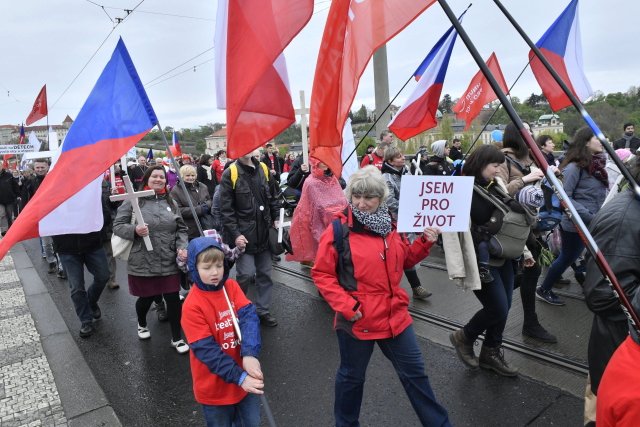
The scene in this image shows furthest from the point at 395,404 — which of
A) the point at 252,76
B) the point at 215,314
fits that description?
the point at 252,76

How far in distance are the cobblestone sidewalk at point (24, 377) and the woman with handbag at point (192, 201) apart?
6.80 feet

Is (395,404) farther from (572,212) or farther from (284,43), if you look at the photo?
(284,43)

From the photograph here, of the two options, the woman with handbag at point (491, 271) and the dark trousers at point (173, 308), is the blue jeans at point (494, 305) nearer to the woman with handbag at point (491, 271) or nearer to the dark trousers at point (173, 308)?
the woman with handbag at point (491, 271)

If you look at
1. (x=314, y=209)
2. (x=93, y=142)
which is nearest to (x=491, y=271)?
(x=314, y=209)

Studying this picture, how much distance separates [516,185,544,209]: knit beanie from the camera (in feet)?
11.7

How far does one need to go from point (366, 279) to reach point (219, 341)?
0.91 metres

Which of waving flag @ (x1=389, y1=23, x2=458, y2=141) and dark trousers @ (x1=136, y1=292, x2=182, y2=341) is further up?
waving flag @ (x1=389, y1=23, x2=458, y2=141)

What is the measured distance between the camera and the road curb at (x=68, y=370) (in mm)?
3348

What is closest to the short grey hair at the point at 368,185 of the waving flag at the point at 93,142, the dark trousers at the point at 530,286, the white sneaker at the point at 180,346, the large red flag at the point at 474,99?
the waving flag at the point at 93,142

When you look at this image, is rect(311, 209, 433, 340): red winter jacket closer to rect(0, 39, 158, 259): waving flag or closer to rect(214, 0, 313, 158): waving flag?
rect(214, 0, 313, 158): waving flag

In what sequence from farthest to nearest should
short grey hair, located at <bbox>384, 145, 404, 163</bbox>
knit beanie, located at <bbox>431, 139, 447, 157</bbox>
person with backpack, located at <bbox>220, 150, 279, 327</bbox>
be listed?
knit beanie, located at <bbox>431, 139, 447, 157</bbox>, short grey hair, located at <bbox>384, 145, 404, 163</bbox>, person with backpack, located at <bbox>220, 150, 279, 327</bbox>

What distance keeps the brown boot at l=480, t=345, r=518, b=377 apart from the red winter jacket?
1.33 m

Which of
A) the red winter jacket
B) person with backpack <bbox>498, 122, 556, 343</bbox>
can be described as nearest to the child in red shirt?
the red winter jacket

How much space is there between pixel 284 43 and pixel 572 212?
1.62m
